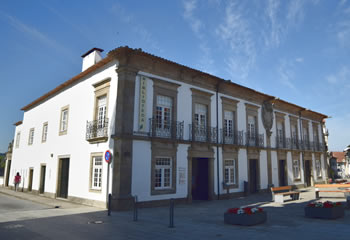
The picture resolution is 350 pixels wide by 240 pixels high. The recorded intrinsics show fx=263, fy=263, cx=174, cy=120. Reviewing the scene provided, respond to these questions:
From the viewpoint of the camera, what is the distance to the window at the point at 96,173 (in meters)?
12.2

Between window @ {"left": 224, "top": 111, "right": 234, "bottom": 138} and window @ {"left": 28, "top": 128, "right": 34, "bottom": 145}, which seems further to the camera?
window @ {"left": 28, "top": 128, "right": 34, "bottom": 145}

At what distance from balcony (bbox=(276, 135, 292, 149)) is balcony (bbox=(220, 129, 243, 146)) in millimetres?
4532

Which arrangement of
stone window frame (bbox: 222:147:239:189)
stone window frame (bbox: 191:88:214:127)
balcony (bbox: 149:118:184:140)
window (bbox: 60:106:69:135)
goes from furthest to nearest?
window (bbox: 60:106:69:135), stone window frame (bbox: 222:147:239:189), stone window frame (bbox: 191:88:214:127), balcony (bbox: 149:118:184:140)

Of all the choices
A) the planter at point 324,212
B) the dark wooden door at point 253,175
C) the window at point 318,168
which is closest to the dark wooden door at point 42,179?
the dark wooden door at point 253,175

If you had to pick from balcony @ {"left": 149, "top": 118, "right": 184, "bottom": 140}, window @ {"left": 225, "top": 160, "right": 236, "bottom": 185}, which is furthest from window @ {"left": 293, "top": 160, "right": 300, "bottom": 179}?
balcony @ {"left": 149, "top": 118, "right": 184, "bottom": 140}

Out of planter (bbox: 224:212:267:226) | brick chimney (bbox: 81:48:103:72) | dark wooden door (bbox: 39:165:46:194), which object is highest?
brick chimney (bbox: 81:48:103:72)

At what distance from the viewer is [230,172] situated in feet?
52.4

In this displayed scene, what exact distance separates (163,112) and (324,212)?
7882 millimetres

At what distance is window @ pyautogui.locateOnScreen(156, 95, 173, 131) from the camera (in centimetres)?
1295

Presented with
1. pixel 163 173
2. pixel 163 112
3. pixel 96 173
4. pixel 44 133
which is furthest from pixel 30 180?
pixel 163 112

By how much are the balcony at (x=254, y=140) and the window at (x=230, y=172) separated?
1.97 meters

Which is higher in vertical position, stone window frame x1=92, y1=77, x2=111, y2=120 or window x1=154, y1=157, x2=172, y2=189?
stone window frame x1=92, y1=77, x2=111, y2=120

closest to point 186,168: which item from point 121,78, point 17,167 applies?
point 121,78

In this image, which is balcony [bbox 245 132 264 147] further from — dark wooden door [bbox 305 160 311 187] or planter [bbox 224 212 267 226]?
planter [bbox 224 212 267 226]
